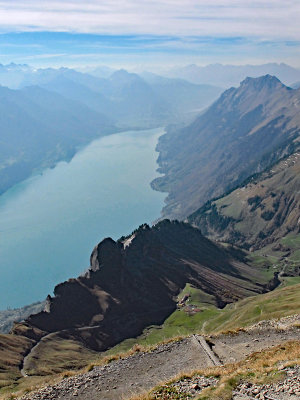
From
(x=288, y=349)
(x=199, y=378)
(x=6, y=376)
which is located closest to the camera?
(x=199, y=378)

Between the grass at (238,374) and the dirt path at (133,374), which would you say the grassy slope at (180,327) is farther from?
the grass at (238,374)

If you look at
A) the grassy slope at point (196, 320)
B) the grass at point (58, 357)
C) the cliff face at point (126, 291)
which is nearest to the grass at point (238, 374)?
the grass at point (58, 357)

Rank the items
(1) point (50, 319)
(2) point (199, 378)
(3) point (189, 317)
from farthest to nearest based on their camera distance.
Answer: (3) point (189, 317) < (1) point (50, 319) < (2) point (199, 378)

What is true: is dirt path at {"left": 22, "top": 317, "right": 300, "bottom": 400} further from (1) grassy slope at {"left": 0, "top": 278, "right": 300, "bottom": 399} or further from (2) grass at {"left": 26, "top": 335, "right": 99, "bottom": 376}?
(2) grass at {"left": 26, "top": 335, "right": 99, "bottom": 376}

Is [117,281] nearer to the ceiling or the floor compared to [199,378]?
nearer to the floor

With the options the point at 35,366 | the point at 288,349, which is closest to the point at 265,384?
the point at 288,349

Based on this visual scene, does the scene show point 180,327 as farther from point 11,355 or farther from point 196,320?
point 11,355

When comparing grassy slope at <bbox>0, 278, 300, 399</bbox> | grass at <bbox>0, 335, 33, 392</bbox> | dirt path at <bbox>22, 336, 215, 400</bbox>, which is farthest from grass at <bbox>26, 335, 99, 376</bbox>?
dirt path at <bbox>22, 336, 215, 400</bbox>

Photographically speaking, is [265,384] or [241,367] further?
[241,367]

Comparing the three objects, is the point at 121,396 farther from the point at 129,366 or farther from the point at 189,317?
the point at 189,317
